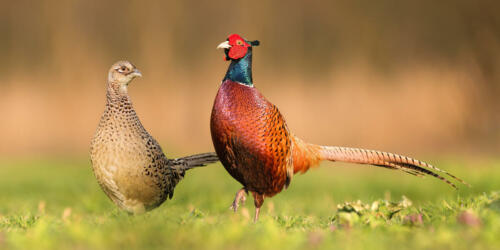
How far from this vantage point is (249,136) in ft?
14.1

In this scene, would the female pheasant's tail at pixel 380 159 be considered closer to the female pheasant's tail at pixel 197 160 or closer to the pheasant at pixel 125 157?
the female pheasant's tail at pixel 197 160

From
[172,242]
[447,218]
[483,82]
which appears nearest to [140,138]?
[172,242]

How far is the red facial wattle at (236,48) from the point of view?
14.8 feet

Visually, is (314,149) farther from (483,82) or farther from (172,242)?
(483,82)

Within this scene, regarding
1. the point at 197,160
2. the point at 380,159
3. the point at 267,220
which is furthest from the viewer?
the point at 197,160

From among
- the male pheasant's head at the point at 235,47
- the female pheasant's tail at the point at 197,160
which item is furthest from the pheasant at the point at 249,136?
the female pheasant's tail at the point at 197,160

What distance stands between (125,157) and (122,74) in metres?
0.71

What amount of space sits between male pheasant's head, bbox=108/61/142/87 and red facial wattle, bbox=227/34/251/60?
0.76 metres

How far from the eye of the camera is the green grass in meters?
2.97

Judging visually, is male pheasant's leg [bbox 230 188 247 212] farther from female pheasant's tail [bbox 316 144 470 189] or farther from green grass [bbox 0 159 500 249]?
female pheasant's tail [bbox 316 144 470 189]

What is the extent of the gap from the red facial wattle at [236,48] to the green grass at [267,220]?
1.27 meters

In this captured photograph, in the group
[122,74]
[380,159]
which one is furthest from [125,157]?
[380,159]

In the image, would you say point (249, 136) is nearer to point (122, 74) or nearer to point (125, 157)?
point (125, 157)

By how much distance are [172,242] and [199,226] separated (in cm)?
41
